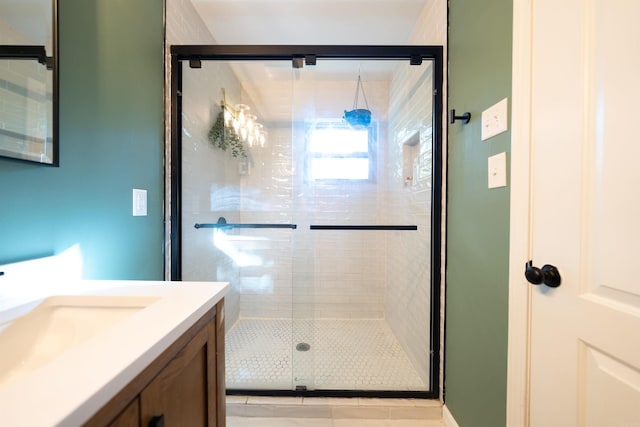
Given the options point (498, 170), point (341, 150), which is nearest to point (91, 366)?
point (498, 170)

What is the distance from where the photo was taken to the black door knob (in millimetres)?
734

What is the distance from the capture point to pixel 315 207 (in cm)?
224

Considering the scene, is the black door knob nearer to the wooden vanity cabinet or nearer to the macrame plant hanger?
the wooden vanity cabinet

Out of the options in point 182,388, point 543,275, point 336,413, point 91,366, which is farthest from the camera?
point 336,413

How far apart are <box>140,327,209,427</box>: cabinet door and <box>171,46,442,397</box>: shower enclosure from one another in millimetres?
1008

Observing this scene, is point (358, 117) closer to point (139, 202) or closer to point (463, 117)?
point (463, 117)

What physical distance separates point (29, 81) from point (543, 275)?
1701 mm

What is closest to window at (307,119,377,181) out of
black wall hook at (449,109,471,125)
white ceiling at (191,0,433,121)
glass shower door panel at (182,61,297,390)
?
white ceiling at (191,0,433,121)

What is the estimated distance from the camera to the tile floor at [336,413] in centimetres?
140

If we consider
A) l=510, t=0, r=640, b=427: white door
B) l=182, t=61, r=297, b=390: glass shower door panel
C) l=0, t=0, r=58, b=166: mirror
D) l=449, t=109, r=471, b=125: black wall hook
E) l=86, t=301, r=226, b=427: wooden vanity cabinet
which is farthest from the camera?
l=182, t=61, r=297, b=390: glass shower door panel

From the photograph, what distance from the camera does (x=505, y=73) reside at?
3.06 feet

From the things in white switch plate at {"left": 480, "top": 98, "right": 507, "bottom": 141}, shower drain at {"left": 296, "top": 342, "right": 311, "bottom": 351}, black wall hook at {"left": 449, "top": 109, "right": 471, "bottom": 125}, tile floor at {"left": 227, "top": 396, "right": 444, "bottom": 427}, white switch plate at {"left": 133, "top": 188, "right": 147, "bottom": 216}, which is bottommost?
tile floor at {"left": 227, "top": 396, "right": 444, "bottom": 427}

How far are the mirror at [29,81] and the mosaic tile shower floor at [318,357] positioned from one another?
1545mm

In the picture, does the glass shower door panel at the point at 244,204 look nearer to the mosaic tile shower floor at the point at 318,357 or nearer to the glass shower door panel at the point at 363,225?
the mosaic tile shower floor at the point at 318,357
